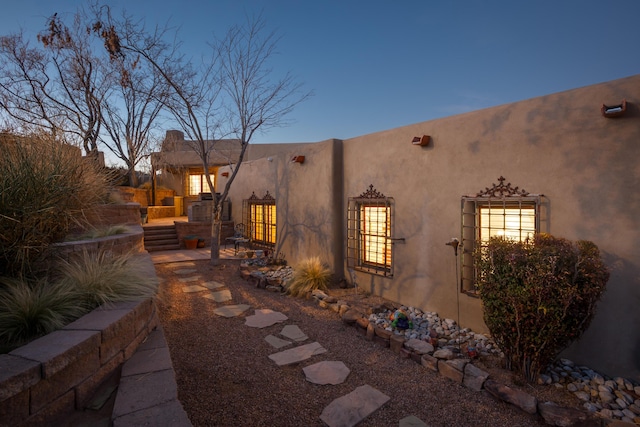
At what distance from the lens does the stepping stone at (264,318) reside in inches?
184

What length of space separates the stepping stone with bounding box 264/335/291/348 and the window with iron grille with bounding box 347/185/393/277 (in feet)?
7.72

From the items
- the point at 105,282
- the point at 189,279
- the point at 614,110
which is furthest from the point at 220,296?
the point at 614,110

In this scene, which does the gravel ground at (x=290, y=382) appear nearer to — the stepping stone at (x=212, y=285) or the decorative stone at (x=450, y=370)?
the decorative stone at (x=450, y=370)

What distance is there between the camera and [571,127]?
3.57 metres

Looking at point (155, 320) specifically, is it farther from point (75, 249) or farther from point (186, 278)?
point (186, 278)

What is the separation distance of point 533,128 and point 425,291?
270cm

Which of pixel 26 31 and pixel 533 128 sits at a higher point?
pixel 26 31

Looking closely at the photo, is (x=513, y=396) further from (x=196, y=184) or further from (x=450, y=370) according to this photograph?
(x=196, y=184)

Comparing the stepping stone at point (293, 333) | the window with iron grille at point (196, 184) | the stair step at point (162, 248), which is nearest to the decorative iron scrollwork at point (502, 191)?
the stepping stone at point (293, 333)

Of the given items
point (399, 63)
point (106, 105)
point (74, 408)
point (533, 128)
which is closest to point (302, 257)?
point (533, 128)

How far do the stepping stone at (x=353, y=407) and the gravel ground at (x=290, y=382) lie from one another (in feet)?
0.19

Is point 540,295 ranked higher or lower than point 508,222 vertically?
lower

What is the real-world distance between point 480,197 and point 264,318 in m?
3.55

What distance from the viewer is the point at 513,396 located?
112 inches
